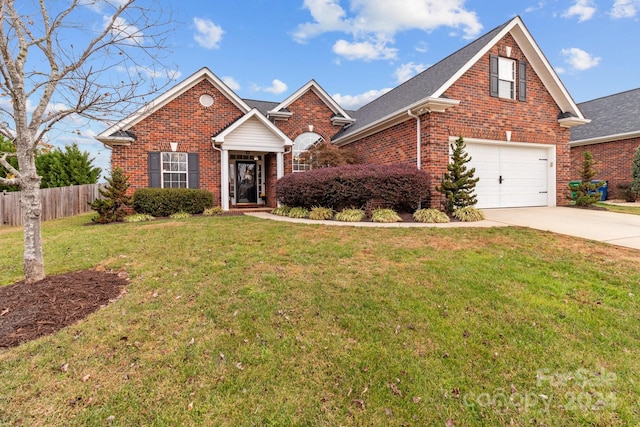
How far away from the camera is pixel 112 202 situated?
10.2 meters

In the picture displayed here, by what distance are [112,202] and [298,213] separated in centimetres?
606

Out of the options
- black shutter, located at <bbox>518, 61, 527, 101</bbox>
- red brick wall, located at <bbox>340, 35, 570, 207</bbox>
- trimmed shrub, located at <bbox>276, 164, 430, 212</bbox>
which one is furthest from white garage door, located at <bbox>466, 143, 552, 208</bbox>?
trimmed shrub, located at <bbox>276, 164, 430, 212</bbox>

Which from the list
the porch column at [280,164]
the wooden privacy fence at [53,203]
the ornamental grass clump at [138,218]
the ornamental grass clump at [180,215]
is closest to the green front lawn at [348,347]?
the ornamental grass clump at [138,218]

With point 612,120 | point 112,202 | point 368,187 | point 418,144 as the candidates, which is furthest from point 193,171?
point 612,120

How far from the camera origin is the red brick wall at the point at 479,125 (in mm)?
10133

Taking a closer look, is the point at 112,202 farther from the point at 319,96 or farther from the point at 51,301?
the point at 319,96

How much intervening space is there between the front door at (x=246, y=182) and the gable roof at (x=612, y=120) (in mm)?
16942

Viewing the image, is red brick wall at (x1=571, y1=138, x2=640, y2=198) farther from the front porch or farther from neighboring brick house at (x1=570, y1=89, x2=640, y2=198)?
the front porch

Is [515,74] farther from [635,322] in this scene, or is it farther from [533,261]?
[635,322]

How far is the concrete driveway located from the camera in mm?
6477

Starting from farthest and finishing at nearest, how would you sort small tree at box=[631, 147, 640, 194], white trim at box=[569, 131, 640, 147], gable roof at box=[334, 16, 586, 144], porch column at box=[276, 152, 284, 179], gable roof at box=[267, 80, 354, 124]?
gable roof at box=[267, 80, 354, 124]
white trim at box=[569, 131, 640, 147]
porch column at box=[276, 152, 284, 179]
small tree at box=[631, 147, 640, 194]
gable roof at box=[334, 16, 586, 144]

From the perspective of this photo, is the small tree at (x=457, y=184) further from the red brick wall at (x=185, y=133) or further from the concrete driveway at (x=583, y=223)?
the red brick wall at (x=185, y=133)

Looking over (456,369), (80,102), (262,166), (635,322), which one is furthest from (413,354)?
(262,166)

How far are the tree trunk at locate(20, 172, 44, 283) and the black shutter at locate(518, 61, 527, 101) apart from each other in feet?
45.5
